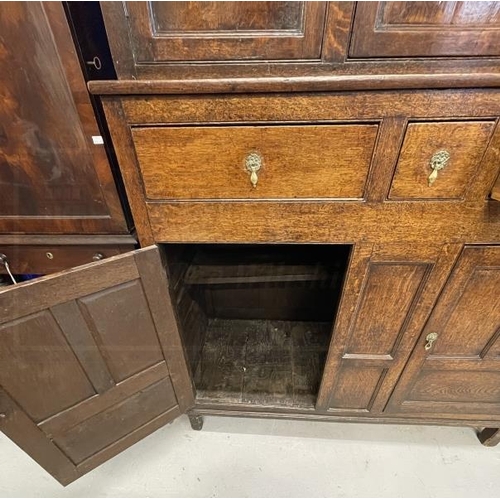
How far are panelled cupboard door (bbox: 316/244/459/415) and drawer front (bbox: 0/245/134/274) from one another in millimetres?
587

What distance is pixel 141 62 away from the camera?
508 millimetres

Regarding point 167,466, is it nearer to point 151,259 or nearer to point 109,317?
point 109,317

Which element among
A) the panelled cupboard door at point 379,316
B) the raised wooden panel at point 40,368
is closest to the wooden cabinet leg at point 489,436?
the panelled cupboard door at point 379,316

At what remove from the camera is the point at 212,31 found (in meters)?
0.49

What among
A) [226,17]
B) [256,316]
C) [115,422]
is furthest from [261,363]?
[226,17]

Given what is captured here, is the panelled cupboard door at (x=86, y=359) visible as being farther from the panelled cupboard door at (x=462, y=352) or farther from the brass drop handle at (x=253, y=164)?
the panelled cupboard door at (x=462, y=352)

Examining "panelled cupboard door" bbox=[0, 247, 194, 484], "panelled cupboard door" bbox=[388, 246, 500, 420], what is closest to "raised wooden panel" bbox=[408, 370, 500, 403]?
"panelled cupboard door" bbox=[388, 246, 500, 420]

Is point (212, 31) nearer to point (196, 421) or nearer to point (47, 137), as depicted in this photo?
point (47, 137)

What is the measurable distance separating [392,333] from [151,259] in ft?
2.16

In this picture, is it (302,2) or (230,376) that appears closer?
(302,2)

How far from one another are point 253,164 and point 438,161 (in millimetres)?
337

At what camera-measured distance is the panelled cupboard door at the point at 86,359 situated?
0.61m

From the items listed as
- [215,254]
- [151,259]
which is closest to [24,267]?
[151,259]

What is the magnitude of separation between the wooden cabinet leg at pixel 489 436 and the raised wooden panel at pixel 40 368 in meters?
1.36
